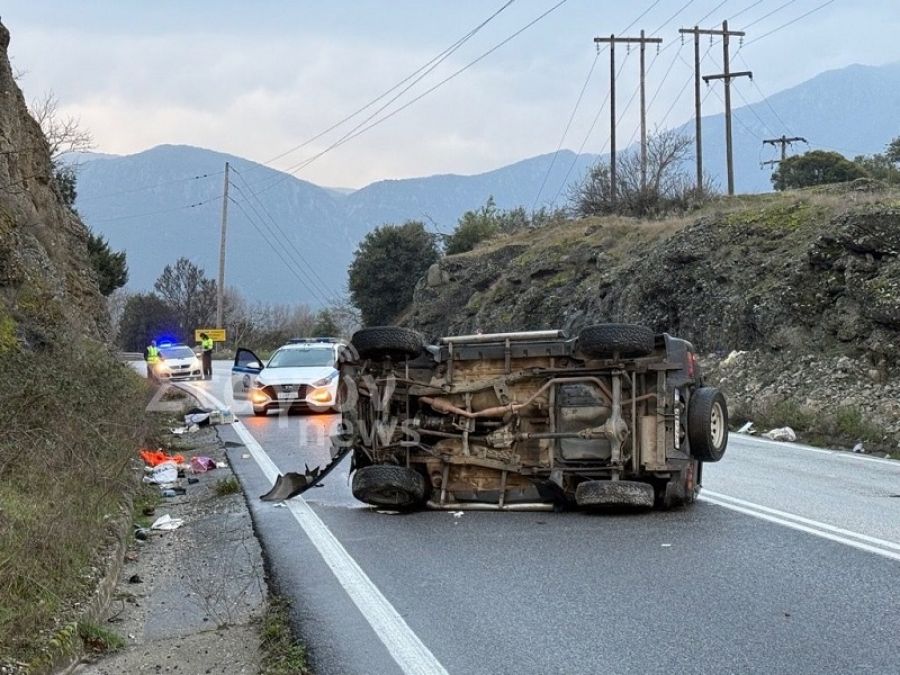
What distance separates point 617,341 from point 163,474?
6292mm

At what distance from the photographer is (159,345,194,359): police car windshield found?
37.5 metres

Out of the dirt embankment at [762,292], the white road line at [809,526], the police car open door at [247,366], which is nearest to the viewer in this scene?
the white road line at [809,526]

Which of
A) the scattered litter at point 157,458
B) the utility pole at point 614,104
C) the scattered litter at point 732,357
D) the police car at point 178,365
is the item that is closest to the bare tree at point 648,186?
the utility pole at point 614,104

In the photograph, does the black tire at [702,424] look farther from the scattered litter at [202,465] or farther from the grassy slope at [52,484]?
the scattered litter at [202,465]

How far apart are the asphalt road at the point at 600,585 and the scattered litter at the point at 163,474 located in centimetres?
220

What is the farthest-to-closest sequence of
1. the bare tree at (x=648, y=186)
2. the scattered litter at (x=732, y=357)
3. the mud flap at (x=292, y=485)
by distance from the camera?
the bare tree at (x=648, y=186) < the scattered litter at (x=732, y=357) < the mud flap at (x=292, y=485)

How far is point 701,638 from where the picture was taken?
5387 millimetres

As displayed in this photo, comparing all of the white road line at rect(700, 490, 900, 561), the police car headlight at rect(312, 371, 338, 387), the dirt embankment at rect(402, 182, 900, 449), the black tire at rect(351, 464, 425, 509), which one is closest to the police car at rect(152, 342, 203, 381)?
the dirt embankment at rect(402, 182, 900, 449)

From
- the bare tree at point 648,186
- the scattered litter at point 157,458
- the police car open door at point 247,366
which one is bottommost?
the scattered litter at point 157,458

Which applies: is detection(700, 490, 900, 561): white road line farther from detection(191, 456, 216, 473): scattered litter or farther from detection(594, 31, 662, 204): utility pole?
detection(594, 31, 662, 204): utility pole

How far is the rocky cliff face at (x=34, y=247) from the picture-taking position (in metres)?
15.2

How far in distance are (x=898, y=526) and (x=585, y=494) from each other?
8.23ft

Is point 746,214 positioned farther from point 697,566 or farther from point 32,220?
point 697,566

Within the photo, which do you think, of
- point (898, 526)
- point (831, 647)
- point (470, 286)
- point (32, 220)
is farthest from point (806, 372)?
point (470, 286)
